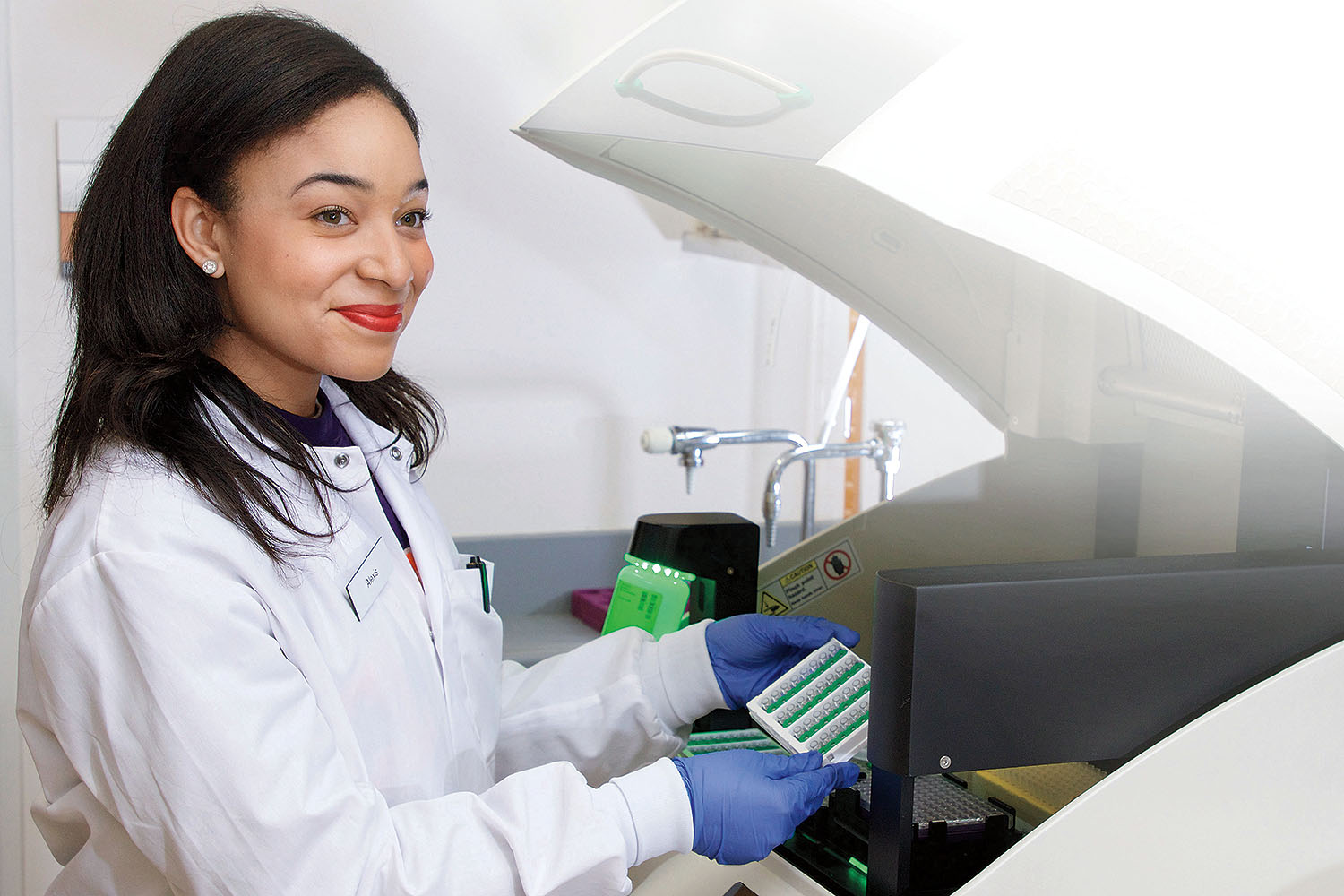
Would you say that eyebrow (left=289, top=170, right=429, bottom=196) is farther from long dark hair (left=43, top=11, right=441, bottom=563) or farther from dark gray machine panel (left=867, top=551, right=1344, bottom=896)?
dark gray machine panel (left=867, top=551, right=1344, bottom=896)

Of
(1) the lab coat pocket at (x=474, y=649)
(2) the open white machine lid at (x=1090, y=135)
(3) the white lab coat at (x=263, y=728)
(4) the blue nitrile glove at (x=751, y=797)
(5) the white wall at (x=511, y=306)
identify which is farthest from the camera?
(5) the white wall at (x=511, y=306)

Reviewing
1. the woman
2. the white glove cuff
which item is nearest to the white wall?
the woman

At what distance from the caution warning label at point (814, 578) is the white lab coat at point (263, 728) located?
55 centimetres

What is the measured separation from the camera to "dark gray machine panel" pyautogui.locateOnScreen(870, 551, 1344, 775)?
0.77 m

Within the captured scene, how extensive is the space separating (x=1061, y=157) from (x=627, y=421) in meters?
1.56

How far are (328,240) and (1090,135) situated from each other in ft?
2.03

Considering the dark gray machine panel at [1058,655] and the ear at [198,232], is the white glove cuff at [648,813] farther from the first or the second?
the ear at [198,232]

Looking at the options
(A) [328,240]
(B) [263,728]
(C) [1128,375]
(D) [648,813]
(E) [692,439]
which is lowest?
(D) [648,813]

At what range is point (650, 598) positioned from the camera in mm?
1504

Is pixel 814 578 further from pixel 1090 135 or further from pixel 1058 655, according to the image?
pixel 1090 135

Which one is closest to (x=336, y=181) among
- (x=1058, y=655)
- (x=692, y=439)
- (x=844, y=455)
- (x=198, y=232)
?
(x=198, y=232)

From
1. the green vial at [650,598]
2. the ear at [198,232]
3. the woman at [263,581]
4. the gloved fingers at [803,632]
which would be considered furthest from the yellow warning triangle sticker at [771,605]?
the ear at [198,232]

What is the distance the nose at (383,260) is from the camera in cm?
96

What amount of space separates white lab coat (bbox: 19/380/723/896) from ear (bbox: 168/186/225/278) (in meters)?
0.15
